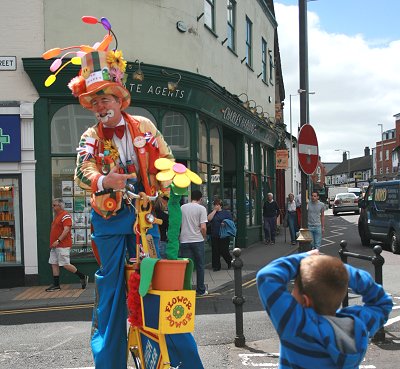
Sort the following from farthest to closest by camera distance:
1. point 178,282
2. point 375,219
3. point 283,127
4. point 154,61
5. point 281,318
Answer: point 283,127, point 375,219, point 154,61, point 178,282, point 281,318

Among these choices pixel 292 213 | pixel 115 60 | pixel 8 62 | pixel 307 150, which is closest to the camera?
pixel 115 60

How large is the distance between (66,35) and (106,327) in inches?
299

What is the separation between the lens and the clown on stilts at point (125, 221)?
3.11 meters

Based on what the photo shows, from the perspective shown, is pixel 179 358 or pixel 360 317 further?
pixel 179 358

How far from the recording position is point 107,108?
11.7 ft

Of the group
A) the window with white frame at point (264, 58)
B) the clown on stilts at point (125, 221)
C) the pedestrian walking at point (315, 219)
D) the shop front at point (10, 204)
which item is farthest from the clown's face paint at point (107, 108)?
the window with white frame at point (264, 58)

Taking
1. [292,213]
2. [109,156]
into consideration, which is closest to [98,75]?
[109,156]

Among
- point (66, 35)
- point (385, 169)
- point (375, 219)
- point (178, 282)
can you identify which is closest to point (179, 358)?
point (178, 282)

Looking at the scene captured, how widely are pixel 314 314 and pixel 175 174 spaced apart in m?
A: 1.47

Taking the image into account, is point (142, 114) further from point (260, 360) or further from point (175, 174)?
point (175, 174)

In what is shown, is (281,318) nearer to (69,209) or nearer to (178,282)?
(178,282)

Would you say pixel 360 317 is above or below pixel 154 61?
below

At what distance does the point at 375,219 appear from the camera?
1496 centimetres

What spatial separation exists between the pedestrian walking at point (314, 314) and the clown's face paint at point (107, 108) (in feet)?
6.31
